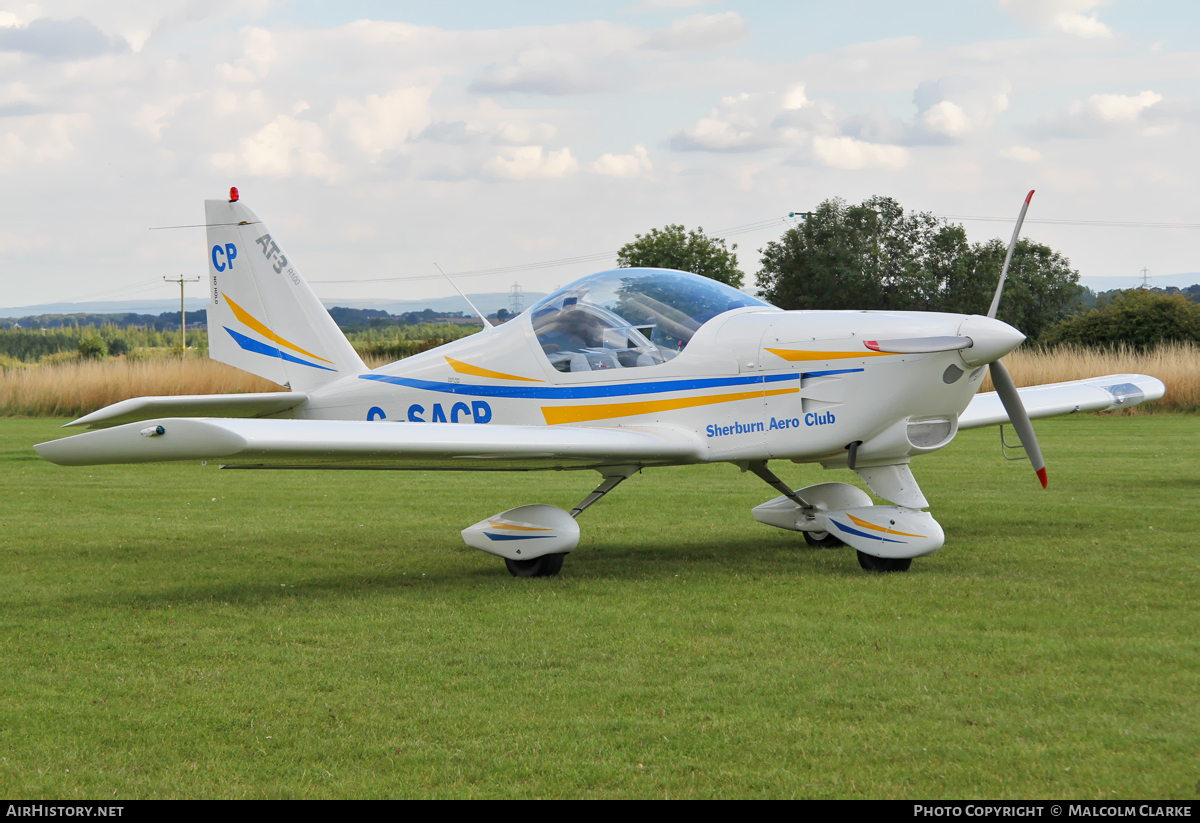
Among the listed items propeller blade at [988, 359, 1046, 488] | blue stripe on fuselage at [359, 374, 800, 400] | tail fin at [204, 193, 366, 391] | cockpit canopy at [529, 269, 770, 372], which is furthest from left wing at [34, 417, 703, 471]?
tail fin at [204, 193, 366, 391]

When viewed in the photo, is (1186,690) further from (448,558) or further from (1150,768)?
(448,558)

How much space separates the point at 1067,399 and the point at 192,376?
981 inches

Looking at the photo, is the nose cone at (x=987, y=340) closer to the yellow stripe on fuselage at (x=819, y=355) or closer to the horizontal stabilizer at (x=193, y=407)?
the yellow stripe on fuselage at (x=819, y=355)

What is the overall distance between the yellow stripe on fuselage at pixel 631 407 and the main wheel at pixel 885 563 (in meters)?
1.27

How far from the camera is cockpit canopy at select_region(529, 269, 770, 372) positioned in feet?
25.7

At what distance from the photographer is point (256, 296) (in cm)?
1040

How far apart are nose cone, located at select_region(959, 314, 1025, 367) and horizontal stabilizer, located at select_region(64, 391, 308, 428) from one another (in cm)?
539

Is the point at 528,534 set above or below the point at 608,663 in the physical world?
above

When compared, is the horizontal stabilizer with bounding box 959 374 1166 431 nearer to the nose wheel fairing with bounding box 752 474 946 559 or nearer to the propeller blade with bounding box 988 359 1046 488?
the propeller blade with bounding box 988 359 1046 488

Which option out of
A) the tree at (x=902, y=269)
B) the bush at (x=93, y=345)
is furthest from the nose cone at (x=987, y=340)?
the bush at (x=93, y=345)

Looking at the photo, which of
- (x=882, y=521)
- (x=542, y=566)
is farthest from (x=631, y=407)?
(x=882, y=521)

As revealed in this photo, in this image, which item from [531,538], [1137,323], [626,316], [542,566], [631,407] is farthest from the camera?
[1137,323]

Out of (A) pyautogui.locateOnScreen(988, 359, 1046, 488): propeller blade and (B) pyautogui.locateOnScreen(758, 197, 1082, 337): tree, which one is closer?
(A) pyautogui.locateOnScreen(988, 359, 1046, 488): propeller blade

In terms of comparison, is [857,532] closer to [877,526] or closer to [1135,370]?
[877,526]
